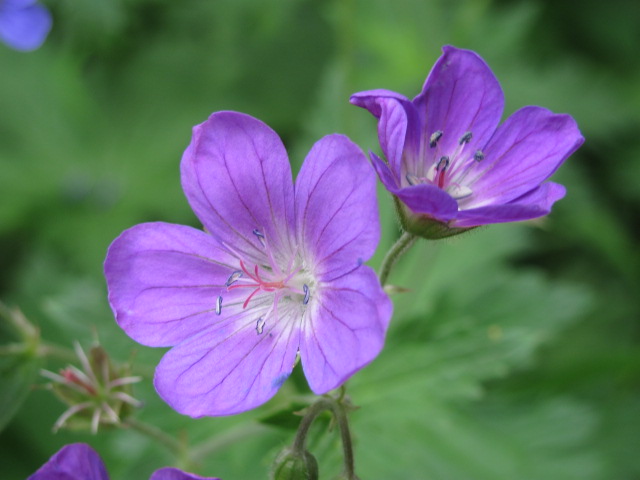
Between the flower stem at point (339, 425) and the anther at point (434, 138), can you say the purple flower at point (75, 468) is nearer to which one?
the flower stem at point (339, 425)

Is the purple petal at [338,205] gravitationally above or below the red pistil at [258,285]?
above

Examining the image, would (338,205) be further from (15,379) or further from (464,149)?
(15,379)

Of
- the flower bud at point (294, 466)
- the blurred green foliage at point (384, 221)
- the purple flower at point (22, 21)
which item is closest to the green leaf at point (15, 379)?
the blurred green foliage at point (384, 221)

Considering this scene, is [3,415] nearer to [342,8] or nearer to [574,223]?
[342,8]

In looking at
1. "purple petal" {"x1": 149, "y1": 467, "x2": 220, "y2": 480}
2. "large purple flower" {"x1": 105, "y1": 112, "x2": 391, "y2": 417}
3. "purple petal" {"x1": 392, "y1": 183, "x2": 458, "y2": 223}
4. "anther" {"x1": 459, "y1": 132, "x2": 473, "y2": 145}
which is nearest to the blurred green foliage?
"large purple flower" {"x1": 105, "y1": 112, "x2": 391, "y2": 417}

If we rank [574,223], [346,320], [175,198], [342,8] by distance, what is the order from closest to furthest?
[346,320] < [342,8] < [574,223] < [175,198]

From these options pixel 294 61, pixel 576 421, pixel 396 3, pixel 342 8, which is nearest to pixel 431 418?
pixel 576 421

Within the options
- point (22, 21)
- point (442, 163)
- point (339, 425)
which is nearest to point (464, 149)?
point (442, 163)
